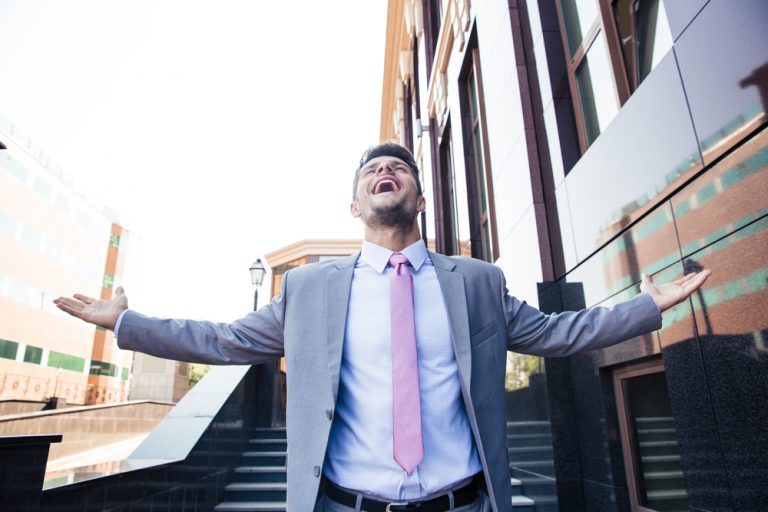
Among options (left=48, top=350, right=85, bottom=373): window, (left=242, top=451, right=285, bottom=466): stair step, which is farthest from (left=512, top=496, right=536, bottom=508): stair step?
(left=48, top=350, right=85, bottom=373): window

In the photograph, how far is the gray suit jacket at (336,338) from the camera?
6.36 ft

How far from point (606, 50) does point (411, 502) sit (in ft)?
15.4

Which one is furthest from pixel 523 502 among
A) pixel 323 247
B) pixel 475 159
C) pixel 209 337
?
pixel 323 247

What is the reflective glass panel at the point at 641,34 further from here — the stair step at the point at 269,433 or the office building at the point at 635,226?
the stair step at the point at 269,433

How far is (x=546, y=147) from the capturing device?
589 cm

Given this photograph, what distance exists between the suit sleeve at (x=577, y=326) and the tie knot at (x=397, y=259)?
0.49 metres

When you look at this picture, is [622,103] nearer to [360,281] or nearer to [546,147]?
[546,147]

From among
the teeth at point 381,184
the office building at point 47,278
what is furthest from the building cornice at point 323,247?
the teeth at point 381,184

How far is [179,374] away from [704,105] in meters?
36.2

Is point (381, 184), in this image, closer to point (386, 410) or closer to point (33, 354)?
point (386, 410)

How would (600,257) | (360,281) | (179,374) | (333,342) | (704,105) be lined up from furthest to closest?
(179,374), (600,257), (704,105), (360,281), (333,342)

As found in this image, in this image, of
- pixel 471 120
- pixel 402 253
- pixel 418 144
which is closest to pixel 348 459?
pixel 402 253

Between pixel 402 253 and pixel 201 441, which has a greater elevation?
pixel 402 253

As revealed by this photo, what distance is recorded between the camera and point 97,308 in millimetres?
2178
